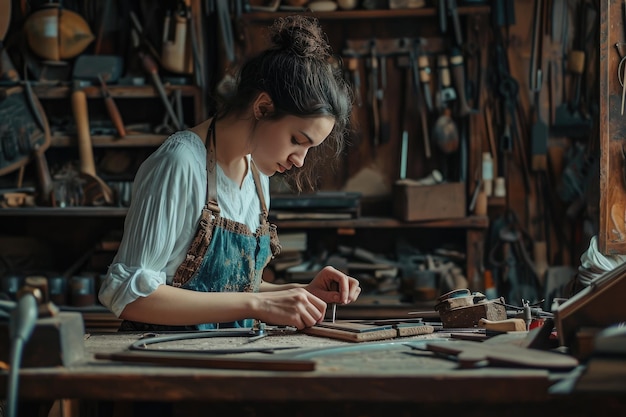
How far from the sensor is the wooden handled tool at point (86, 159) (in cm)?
509

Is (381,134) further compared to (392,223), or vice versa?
(381,134)

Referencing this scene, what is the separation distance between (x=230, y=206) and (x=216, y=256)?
0.64ft

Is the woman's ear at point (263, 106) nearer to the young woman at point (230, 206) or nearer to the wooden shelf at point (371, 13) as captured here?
the young woman at point (230, 206)

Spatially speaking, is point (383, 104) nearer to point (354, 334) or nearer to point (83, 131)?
point (83, 131)

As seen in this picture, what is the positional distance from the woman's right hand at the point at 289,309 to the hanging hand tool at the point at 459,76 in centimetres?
301

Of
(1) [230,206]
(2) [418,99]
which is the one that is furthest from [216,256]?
(2) [418,99]

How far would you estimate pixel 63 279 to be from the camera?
5.04 metres

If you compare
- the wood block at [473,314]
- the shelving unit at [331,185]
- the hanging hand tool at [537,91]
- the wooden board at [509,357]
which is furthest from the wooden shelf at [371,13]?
the wooden board at [509,357]

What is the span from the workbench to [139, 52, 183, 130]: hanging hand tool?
3275mm

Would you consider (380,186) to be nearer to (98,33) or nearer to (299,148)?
(98,33)

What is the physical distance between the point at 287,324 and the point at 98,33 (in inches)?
135

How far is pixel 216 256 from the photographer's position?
2.86 meters

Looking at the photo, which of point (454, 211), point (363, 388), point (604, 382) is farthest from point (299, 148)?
point (454, 211)

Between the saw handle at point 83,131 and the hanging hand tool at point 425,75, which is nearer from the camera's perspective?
the saw handle at point 83,131
